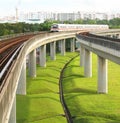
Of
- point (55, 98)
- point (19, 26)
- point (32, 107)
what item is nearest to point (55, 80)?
point (55, 98)

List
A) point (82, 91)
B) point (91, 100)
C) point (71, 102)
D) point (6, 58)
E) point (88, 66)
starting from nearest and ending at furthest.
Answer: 1. point (6, 58)
2. point (71, 102)
3. point (91, 100)
4. point (82, 91)
5. point (88, 66)

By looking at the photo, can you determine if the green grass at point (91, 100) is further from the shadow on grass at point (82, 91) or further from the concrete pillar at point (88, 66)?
the concrete pillar at point (88, 66)

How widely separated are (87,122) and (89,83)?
24.7 meters

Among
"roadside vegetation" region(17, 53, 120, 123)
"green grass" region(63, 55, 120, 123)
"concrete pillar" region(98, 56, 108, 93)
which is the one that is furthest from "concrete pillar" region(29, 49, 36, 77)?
"concrete pillar" region(98, 56, 108, 93)

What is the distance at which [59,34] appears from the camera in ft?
321

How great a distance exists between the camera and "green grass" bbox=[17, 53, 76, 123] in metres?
36.0

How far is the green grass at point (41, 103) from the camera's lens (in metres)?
36.0

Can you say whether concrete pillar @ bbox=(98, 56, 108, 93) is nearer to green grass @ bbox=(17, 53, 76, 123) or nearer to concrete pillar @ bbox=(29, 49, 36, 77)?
green grass @ bbox=(17, 53, 76, 123)

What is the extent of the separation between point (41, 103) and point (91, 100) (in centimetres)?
→ 664

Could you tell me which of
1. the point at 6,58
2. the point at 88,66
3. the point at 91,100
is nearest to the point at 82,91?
the point at 91,100

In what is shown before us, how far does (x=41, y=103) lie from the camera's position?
4297 cm

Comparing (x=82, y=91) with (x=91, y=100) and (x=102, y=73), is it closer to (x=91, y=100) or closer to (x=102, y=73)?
(x=102, y=73)

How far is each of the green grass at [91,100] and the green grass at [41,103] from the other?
5.31ft

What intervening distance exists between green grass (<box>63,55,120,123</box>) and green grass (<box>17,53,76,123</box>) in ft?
5.31
